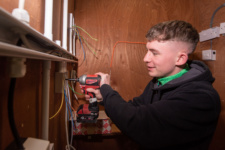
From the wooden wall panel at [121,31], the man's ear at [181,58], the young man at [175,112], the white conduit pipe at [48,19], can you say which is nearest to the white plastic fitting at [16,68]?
the white conduit pipe at [48,19]

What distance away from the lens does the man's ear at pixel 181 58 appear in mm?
712

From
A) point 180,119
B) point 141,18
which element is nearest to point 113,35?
point 141,18

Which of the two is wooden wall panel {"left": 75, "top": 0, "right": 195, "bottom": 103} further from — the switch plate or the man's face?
the man's face

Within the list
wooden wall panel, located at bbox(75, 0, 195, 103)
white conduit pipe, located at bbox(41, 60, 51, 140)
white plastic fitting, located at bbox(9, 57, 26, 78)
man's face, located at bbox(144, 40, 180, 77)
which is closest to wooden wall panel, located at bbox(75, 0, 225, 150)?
wooden wall panel, located at bbox(75, 0, 195, 103)

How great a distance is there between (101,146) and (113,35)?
138cm

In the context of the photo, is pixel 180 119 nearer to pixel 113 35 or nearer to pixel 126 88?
Result: pixel 126 88

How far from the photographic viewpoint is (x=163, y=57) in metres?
0.72

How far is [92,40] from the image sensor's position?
1.42m

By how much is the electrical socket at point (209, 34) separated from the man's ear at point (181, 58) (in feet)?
2.98

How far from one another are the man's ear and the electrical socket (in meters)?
0.91

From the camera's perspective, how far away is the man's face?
2.33ft

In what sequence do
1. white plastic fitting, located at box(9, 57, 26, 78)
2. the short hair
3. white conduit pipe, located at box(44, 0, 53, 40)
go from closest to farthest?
white plastic fitting, located at box(9, 57, 26, 78) < white conduit pipe, located at box(44, 0, 53, 40) < the short hair

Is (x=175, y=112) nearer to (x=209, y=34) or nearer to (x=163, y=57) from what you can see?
(x=163, y=57)

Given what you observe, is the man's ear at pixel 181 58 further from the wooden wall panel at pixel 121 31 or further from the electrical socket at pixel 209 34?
the electrical socket at pixel 209 34
